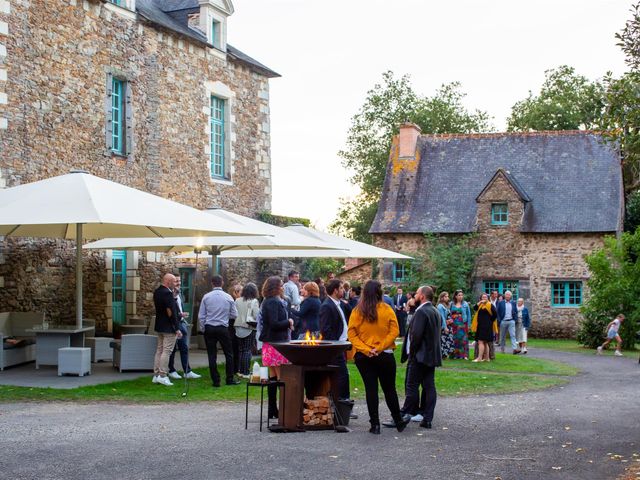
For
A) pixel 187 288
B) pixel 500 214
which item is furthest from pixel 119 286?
pixel 500 214

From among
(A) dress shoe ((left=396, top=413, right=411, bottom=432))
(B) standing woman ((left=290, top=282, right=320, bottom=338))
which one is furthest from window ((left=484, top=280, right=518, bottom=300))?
(A) dress shoe ((left=396, top=413, right=411, bottom=432))

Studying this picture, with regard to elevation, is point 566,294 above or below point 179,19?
below

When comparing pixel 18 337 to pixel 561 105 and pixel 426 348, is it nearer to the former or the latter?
pixel 426 348

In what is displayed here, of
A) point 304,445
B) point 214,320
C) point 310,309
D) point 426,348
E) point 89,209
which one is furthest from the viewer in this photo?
point 214,320

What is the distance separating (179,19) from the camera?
22891mm

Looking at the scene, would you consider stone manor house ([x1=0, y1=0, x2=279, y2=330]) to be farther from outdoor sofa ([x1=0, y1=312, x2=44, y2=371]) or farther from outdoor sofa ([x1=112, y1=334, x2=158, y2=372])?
outdoor sofa ([x1=112, y1=334, x2=158, y2=372])

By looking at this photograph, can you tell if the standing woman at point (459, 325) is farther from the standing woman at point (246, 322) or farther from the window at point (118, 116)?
the window at point (118, 116)

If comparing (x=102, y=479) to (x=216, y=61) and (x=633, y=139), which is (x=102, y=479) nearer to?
(x=633, y=139)

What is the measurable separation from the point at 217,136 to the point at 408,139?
13.6 meters

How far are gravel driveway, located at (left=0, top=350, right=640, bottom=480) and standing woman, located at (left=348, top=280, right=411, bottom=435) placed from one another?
51cm

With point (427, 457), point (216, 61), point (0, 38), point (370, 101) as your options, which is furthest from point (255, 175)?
point (370, 101)

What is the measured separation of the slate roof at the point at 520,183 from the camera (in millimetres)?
31781

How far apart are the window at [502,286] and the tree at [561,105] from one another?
13.9 meters

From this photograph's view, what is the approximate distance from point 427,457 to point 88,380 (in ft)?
20.5
